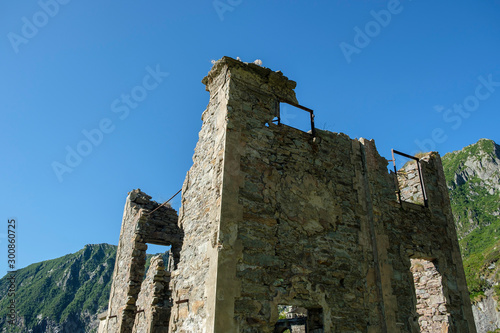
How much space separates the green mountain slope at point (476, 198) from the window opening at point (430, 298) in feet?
65.3

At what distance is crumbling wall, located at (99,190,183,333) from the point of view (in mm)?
9938

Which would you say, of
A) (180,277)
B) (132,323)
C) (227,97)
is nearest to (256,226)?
(180,277)

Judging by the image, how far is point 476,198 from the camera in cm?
4475

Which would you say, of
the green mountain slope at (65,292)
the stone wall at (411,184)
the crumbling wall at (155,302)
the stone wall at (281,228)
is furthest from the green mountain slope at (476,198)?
the green mountain slope at (65,292)

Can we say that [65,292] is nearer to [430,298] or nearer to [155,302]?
[155,302]

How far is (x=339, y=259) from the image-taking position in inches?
242

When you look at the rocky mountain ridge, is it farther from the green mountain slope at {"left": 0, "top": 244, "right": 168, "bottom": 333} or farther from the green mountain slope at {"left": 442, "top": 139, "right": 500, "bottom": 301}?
the green mountain slope at {"left": 0, "top": 244, "right": 168, "bottom": 333}

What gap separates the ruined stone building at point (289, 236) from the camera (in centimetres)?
518

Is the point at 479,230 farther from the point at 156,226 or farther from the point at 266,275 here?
the point at 266,275

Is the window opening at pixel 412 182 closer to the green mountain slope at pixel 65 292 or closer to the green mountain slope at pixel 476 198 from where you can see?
the green mountain slope at pixel 476 198

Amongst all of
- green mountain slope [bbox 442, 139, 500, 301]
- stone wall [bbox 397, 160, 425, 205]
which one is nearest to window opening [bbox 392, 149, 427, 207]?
stone wall [bbox 397, 160, 425, 205]

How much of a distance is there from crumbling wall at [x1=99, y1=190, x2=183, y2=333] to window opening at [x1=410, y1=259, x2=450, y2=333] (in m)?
6.41

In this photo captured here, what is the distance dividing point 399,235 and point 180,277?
4640 millimetres

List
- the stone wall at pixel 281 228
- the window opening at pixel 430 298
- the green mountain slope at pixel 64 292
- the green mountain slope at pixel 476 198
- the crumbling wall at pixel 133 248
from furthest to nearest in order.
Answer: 1. the green mountain slope at pixel 64 292
2. the green mountain slope at pixel 476 198
3. the crumbling wall at pixel 133 248
4. the window opening at pixel 430 298
5. the stone wall at pixel 281 228
